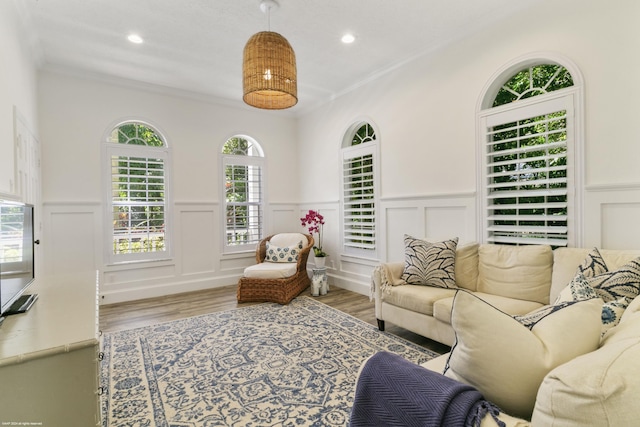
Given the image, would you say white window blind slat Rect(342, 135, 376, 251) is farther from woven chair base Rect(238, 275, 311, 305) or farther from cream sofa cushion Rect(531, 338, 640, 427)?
cream sofa cushion Rect(531, 338, 640, 427)

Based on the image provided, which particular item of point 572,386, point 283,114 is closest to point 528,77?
point 572,386

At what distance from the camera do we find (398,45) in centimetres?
361

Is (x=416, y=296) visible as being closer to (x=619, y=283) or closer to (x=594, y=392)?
(x=619, y=283)

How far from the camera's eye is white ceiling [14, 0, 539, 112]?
2.86m

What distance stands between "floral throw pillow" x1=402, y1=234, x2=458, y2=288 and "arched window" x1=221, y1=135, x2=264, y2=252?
10.3 feet

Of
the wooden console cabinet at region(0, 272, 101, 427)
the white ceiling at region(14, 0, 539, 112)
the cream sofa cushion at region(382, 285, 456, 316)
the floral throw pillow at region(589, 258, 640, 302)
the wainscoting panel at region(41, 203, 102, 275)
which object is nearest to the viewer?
the wooden console cabinet at region(0, 272, 101, 427)

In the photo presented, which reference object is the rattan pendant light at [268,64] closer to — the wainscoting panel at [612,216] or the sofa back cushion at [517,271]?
the sofa back cushion at [517,271]

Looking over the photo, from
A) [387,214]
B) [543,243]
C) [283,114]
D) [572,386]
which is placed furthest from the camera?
[283,114]

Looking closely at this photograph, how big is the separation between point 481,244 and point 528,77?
164 cm

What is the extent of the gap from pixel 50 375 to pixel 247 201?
4491 millimetres

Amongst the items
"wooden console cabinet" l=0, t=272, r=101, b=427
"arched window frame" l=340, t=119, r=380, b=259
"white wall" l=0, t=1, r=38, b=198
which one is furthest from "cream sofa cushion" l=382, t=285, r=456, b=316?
"white wall" l=0, t=1, r=38, b=198

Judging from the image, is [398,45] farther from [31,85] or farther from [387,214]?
[31,85]

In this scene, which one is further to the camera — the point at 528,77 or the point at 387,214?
the point at 387,214

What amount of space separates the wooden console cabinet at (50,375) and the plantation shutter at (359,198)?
360cm
